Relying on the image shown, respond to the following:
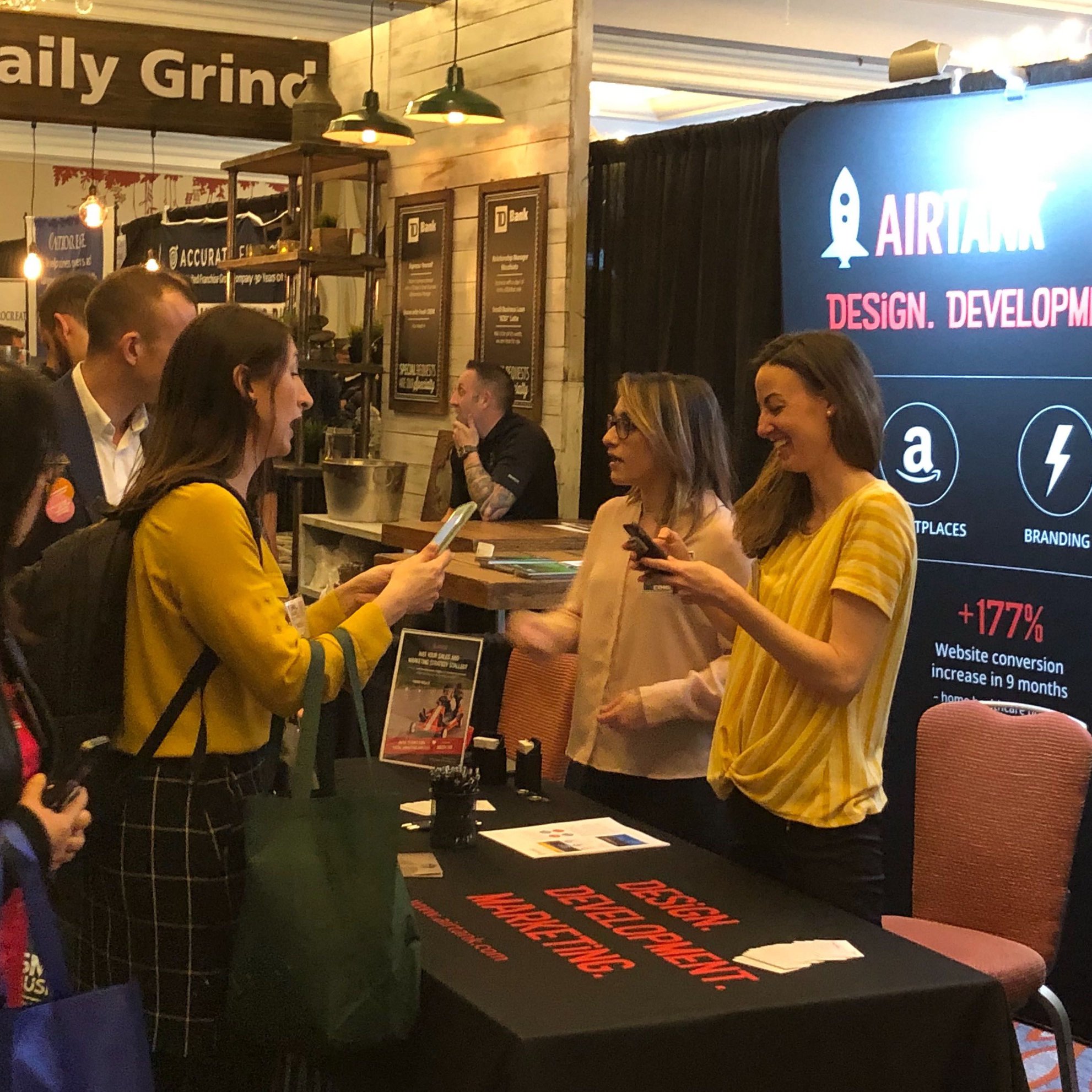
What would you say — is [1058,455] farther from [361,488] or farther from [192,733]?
[361,488]

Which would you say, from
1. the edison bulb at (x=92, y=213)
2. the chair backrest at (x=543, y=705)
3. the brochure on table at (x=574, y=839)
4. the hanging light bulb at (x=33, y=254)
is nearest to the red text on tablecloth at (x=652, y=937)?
the brochure on table at (x=574, y=839)

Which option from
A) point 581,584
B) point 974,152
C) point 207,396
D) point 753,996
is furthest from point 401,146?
point 753,996

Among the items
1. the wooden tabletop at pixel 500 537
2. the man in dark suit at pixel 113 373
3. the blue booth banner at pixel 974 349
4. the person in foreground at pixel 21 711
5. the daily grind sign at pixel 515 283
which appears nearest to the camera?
the person in foreground at pixel 21 711

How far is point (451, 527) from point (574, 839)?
0.60 metres

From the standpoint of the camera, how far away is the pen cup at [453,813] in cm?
246

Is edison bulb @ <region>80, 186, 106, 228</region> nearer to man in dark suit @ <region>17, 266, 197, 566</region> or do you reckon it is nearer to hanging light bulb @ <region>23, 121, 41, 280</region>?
hanging light bulb @ <region>23, 121, 41, 280</region>

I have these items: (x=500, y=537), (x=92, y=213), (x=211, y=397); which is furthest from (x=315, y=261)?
(x=211, y=397)

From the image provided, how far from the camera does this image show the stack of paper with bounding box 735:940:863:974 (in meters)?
1.94

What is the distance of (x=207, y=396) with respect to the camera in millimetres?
2033

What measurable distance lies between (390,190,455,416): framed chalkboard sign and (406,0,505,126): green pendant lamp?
886mm

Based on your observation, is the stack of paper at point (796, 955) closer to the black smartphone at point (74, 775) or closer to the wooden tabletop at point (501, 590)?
the black smartphone at point (74, 775)

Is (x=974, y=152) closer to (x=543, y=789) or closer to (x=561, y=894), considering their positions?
(x=543, y=789)

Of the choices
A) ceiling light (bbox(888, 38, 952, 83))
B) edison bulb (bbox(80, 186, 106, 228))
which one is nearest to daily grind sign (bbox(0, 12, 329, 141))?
edison bulb (bbox(80, 186, 106, 228))

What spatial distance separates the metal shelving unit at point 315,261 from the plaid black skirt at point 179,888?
4.57 metres
